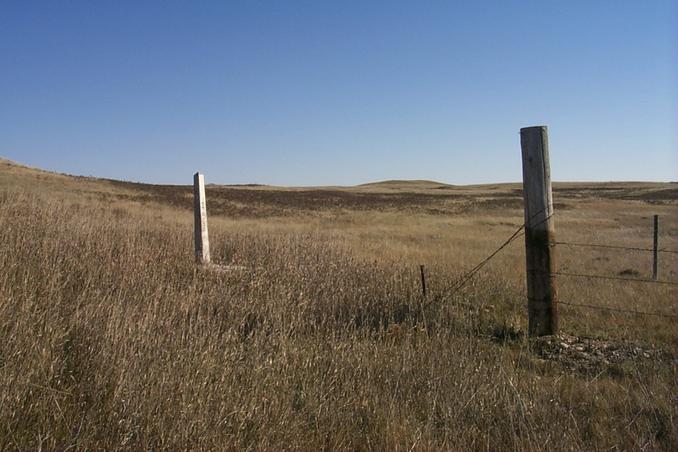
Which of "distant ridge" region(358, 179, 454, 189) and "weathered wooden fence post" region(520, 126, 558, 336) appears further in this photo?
"distant ridge" region(358, 179, 454, 189)

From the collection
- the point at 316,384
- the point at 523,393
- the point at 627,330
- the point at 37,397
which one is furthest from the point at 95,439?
the point at 627,330

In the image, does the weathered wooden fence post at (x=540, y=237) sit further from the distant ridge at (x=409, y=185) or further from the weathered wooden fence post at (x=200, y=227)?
the distant ridge at (x=409, y=185)

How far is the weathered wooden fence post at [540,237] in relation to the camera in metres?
5.24

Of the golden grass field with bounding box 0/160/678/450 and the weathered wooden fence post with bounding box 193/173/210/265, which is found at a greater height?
the weathered wooden fence post with bounding box 193/173/210/265

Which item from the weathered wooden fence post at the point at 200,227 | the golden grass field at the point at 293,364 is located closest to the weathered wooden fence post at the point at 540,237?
the golden grass field at the point at 293,364

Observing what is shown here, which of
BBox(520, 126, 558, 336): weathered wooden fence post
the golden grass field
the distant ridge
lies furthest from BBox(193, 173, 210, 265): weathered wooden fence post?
the distant ridge

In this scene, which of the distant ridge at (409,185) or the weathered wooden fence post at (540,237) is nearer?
the weathered wooden fence post at (540,237)

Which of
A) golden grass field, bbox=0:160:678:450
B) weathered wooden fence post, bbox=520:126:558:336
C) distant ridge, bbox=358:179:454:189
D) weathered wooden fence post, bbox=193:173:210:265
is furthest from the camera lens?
distant ridge, bbox=358:179:454:189

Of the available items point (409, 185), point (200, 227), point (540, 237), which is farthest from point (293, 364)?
point (409, 185)

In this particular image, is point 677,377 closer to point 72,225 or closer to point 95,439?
point 95,439

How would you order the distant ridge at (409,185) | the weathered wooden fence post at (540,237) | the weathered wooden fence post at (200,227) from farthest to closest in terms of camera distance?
the distant ridge at (409,185) → the weathered wooden fence post at (200,227) → the weathered wooden fence post at (540,237)

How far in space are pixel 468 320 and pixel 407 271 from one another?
2.85 meters

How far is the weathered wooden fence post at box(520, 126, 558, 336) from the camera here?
5242 millimetres

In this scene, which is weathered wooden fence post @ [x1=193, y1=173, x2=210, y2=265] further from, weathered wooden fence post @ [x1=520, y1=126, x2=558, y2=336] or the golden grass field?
weathered wooden fence post @ [x1=520, y1=126, x2=558, y2=336]
